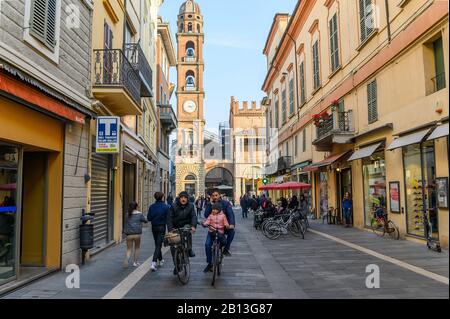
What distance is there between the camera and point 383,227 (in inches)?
553

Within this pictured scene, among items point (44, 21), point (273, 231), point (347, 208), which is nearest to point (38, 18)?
point (44, 21)

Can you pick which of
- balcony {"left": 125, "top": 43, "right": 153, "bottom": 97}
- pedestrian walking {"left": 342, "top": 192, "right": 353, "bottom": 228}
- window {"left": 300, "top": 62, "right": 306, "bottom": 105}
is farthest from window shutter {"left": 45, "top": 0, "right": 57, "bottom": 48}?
window {"left": 300, "top": 62, "right": 306, "bottom": 105}

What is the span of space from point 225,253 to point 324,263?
2504 mm

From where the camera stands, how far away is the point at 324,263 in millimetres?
9445

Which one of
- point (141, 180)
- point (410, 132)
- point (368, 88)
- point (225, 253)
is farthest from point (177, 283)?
point (141, 180)

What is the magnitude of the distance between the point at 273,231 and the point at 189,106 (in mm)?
45356

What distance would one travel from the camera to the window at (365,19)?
15.3 m

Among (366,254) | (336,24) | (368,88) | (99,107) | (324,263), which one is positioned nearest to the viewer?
(324,263)

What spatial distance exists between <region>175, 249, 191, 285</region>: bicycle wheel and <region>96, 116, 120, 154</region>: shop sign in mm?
3929

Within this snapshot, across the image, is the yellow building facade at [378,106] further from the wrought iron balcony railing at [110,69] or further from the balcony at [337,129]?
the wrought iron balcony railing at [110,69]

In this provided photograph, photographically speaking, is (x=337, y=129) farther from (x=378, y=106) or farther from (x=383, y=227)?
(x=383, y=227)

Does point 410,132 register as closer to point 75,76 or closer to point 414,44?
point 414,44

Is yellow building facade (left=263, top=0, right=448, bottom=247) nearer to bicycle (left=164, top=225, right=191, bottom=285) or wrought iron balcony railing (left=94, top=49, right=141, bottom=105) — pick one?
bicycle (left=164, top=225, right=191, bottom=285)

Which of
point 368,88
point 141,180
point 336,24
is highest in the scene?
point 336,24
